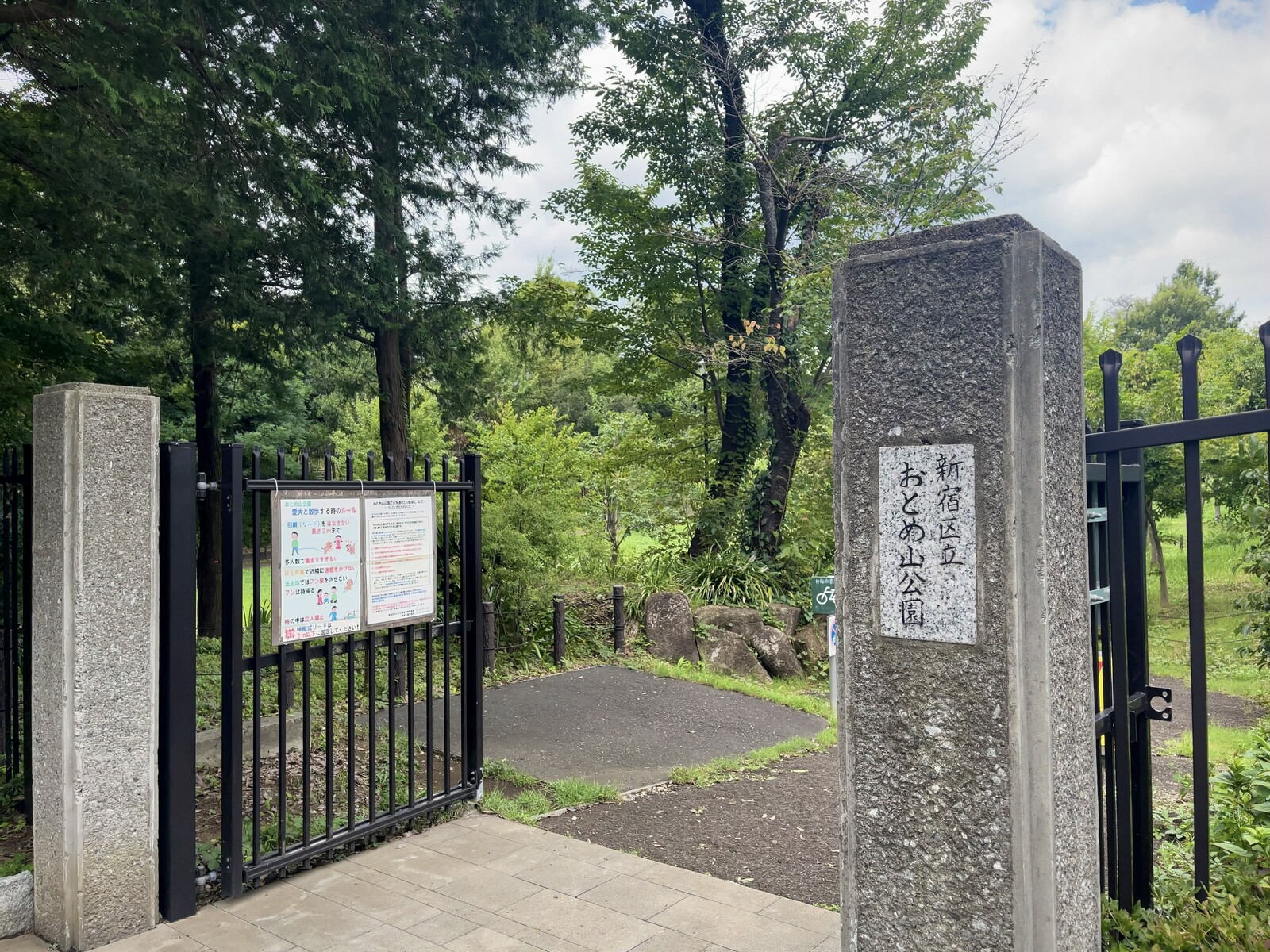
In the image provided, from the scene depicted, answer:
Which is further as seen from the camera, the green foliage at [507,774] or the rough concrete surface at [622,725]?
the rough concrete surface at [622,725]

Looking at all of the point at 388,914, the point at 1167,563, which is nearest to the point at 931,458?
the point at 388,914

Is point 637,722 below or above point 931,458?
below

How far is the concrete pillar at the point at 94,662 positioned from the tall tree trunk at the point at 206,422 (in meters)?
7.09

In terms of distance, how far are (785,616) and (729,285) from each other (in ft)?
17.9

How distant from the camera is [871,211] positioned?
11641 millimetres

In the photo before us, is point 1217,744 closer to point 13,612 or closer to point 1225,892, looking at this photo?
point 1225,892

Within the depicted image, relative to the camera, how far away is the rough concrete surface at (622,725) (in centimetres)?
662

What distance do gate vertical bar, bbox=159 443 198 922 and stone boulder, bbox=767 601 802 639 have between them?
9169mm

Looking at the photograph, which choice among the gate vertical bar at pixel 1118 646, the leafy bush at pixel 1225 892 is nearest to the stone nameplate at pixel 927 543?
the gate vertical bar at pixel 1118 646

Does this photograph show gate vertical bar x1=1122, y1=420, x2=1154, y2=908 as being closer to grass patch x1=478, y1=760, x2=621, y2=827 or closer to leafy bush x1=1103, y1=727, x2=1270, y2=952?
leafy bush x1=1103, y1=727, x2=1270, y2=952

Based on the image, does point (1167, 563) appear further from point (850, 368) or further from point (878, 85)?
point (850, 368)

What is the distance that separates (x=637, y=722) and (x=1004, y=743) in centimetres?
589

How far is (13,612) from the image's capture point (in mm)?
4879

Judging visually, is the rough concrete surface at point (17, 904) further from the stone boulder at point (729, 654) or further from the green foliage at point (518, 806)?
the stone boulder at point (729, 654)
